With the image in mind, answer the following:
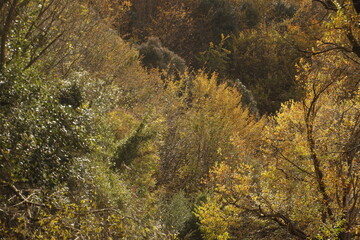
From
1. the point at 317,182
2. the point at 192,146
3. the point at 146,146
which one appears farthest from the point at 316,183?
the point at 192,146

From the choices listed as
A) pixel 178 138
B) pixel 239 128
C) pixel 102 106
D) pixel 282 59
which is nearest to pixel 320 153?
pixel 102 106

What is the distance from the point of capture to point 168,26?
35.9 m

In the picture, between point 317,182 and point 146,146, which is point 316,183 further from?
point 146,146

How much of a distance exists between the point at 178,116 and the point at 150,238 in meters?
10.6

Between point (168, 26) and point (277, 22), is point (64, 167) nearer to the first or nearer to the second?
point (168, 26)

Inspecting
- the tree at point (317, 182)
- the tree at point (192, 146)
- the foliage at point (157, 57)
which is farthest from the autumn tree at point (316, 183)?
the foliage at point (157, 57)

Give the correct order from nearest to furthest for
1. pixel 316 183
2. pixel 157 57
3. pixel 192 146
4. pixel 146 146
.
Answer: pixel 316 183 → pixel 146 146 → pixel 192 146 → pixel 157 57

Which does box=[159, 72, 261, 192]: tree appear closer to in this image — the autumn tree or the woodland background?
the woodland background

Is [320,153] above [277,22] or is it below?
below

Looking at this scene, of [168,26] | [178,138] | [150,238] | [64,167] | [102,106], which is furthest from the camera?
[168,26]

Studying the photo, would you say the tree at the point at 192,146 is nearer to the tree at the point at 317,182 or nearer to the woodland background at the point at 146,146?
the woodland background at the point at 146,146

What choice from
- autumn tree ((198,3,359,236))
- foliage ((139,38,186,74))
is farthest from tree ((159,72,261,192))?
foliage ((139,38,186,74))

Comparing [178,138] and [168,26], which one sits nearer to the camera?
[178,138]

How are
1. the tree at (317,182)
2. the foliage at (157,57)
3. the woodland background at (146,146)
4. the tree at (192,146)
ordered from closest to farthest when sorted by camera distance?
the woodland background at (146,146) → the tree at (317,182) → the tree at (192,146) → the foliage at (157,57)
